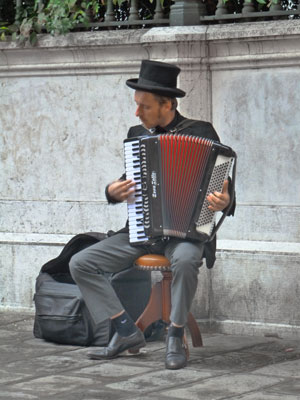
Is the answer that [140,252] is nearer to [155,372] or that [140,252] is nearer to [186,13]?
[155,372]

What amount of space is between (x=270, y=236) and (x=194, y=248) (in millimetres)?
1046

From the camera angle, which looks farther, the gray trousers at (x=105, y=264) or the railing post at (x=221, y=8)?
the railing post at (x=221, y=8)

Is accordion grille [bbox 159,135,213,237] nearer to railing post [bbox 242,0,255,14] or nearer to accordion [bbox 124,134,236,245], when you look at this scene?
accordion [bbox 124,134,236,245]

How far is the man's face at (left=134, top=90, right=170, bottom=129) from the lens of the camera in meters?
6.38

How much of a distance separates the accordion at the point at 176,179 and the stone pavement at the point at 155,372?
77cm

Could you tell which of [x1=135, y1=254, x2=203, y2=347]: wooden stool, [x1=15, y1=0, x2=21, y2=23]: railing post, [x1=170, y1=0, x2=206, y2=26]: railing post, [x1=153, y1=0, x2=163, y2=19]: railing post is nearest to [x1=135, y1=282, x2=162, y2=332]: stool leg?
[x1=135, y1=254, x2=203, y2=347]: wooden stool

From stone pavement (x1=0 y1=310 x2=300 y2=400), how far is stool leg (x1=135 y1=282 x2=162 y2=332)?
19cm

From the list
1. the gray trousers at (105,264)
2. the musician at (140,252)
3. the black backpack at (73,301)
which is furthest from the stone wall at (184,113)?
the gray trousers at (105,264)

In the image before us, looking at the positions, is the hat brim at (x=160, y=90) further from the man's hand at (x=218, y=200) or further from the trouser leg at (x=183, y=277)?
the trouser leg at (x=183, y=277)

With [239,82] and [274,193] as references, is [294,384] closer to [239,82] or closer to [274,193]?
[274,193]

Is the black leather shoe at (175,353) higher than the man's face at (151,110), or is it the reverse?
the man's face at (151,110)

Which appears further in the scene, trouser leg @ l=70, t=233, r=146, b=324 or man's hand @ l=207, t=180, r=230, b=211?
trouser leg @ l=70, t=233, r=146, b=324

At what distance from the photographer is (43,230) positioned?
8039 millimetres

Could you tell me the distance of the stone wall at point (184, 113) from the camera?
7.06 m
